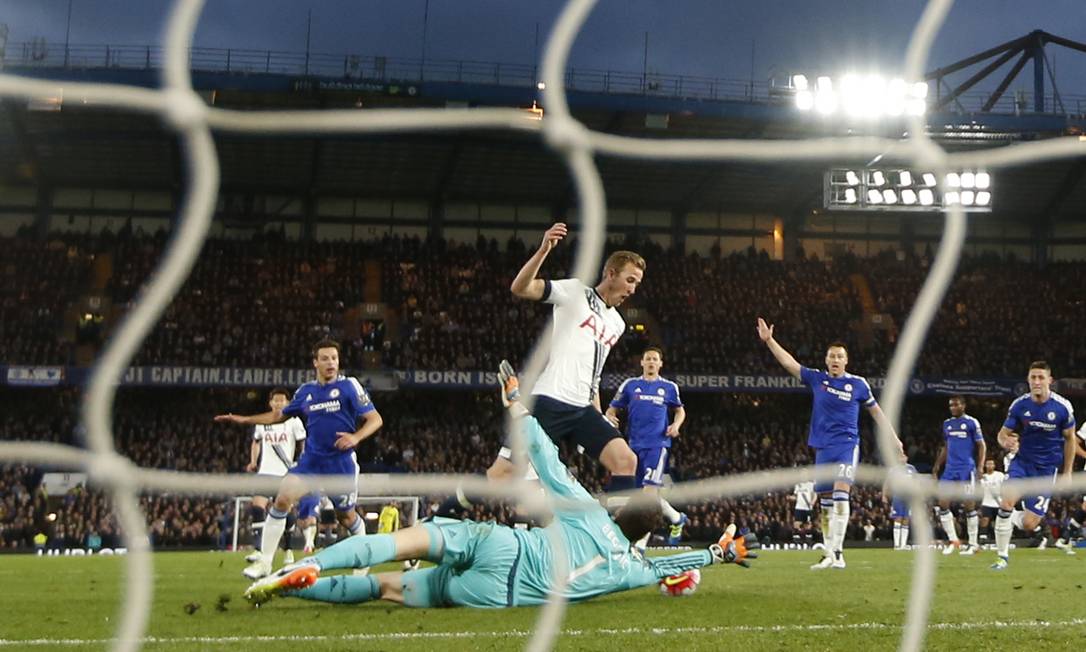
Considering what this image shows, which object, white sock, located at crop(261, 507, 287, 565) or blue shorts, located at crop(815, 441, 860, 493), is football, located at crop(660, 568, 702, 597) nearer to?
white sock, located at crop(261, 507, 287, 565)

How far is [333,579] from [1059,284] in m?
28.7

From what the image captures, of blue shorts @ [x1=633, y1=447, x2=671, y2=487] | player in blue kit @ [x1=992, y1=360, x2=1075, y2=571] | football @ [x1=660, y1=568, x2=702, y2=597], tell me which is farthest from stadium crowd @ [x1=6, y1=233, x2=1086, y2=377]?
football @ [x1=660, y1=568, x2=702, y2=597]

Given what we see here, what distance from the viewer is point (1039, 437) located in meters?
9.00

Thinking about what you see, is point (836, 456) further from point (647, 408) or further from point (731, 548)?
point (731, 548)

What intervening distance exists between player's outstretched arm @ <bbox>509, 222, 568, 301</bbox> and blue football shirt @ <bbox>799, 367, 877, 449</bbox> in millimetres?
4698

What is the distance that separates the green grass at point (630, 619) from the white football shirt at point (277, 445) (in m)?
3.71

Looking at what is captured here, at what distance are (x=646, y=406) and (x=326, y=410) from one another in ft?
11.9

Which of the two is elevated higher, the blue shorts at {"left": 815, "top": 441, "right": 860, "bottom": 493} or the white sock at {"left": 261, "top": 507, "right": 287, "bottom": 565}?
the blue shorts at {"left": 815, "top": 441, "right": 860, "bottom": 493}

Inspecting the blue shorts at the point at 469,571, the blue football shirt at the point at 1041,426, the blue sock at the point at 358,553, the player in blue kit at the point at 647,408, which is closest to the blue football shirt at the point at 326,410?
the blue shorts at the point at 469,571

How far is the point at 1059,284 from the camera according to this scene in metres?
29.7

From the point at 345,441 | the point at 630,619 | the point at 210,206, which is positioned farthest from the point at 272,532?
the point at 210,206

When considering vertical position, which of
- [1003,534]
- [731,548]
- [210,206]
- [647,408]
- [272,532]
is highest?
[210,206]

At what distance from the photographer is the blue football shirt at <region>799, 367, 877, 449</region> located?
31.0 ft

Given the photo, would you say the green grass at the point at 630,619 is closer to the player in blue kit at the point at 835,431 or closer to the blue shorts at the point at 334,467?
the blue shorts at the point at 334,467
